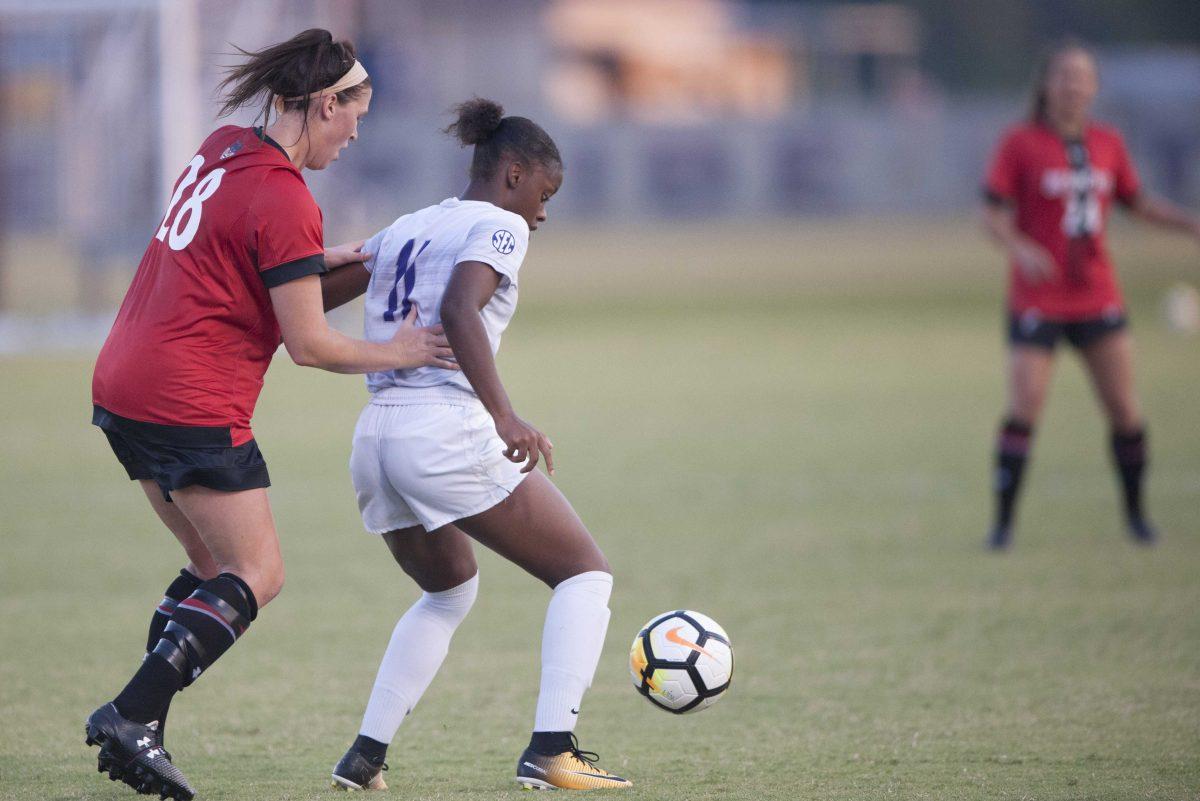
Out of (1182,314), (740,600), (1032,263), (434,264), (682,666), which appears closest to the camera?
(434,264)

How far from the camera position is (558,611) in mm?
4320

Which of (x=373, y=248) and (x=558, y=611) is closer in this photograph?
(x=558, y=611)

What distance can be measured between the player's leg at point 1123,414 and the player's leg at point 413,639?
15.5ft

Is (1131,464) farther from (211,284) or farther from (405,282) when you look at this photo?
(211,284)

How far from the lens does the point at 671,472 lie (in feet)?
36.1

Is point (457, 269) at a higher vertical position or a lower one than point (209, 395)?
higher

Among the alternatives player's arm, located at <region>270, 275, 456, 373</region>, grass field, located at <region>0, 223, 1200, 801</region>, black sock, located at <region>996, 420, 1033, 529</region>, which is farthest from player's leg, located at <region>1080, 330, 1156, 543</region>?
player's arm, located at <region>270, 275, 456, 373</region>

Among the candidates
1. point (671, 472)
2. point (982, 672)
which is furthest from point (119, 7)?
point (982, 672)

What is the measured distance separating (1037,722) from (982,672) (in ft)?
2.44

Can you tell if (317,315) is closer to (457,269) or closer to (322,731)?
(457,269)

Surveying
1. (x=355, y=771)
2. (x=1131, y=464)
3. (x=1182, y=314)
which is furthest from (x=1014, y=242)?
(x=1182, y=314)

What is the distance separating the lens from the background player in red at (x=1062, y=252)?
810 centimetres

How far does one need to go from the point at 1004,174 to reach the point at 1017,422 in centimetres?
133

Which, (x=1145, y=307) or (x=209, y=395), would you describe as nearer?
(x=209, y=395)
